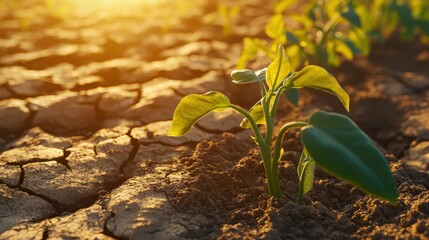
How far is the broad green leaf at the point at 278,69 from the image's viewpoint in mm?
1479

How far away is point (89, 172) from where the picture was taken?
187cm

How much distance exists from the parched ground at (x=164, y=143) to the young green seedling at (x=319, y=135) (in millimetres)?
221

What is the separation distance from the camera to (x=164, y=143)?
7.06ft

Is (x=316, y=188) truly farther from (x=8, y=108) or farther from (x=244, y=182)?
(x=8, y=108)

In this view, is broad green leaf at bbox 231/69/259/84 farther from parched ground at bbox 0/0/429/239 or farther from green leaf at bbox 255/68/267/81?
parched ground at bbox 0/0/429/239

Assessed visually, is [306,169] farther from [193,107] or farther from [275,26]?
[275,26]

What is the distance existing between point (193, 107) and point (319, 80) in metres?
0.37

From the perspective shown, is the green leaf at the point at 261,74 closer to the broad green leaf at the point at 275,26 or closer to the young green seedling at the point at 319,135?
the young green seedling at the point at 319,135

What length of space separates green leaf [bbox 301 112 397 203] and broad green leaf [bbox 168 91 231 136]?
11.6 inches

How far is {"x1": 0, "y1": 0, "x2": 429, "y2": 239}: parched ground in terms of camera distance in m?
1.52

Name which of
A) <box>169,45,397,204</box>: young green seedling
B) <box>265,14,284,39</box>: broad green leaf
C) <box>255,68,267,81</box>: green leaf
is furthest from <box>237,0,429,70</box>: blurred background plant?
<box>169,45,397,204</box>: young green seedling

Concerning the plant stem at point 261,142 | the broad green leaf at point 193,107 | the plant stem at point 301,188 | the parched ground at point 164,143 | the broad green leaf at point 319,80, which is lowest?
the parched ground at point 164,143

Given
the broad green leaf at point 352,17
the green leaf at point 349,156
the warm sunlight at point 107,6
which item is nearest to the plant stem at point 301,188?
the green leaf at point 349,156

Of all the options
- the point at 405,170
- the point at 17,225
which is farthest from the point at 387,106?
the point at 17,225
